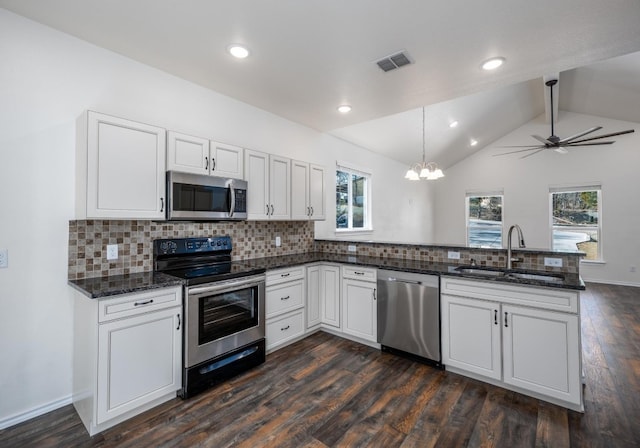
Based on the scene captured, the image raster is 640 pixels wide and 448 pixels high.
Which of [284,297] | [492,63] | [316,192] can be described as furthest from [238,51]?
[284,297]

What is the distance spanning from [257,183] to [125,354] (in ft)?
6.16

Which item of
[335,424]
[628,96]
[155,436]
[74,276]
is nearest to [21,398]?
[74,276]

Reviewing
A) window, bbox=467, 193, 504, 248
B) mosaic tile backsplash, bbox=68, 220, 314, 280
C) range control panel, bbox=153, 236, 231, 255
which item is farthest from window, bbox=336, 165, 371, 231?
window, bbox=467, 193, 504, 248

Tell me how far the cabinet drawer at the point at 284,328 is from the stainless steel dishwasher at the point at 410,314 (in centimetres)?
88

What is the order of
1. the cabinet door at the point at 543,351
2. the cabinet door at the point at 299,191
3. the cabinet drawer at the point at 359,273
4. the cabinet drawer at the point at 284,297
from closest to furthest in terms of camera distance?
the cabinet door at the point at 543,351, the cabinet drawer at the point at 284,297, the cabinet drawer at the point at 359,273, the cabinet door at the point at 299,191

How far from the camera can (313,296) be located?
11.7 ft

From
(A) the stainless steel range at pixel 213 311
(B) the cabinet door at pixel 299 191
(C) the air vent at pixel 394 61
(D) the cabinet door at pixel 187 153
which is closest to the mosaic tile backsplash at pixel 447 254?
(B) the cabinet door at pixel 299 191

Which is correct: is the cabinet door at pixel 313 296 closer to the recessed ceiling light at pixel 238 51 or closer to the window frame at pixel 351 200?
the window frame at pixel 351 200

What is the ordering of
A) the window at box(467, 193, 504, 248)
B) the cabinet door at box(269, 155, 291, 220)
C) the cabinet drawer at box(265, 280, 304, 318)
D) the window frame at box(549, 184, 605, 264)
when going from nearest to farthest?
the cabinet drawer at box(265, 280, 304, 318) → the cabinet door at box(269, 155, 291, 220) → the window frame at box(549, 184, 605, 264) → the window at box(467, 193, 504, 248)

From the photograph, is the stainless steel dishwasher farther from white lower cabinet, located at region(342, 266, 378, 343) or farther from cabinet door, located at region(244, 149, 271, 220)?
cabinet door, located at region(244, 149, 271, 220)

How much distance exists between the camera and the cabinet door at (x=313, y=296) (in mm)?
3516

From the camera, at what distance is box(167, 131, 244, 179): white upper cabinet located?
2514mm

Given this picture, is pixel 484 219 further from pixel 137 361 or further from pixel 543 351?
pixel 137 361

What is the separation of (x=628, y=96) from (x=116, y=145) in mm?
7448
